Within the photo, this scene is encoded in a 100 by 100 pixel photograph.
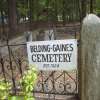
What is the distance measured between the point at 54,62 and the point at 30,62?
34cm

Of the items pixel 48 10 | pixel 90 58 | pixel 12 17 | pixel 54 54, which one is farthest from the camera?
pixel 48 10

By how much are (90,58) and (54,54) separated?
495 mm

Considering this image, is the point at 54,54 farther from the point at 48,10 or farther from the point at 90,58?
the point at 48,10

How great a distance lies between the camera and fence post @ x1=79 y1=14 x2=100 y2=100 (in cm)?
346

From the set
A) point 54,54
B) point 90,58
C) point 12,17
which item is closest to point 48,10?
point 12,17

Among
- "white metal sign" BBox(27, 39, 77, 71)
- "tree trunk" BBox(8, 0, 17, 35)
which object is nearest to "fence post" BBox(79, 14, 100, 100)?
"white metal sign" BBox(27, 39, 77, 71)

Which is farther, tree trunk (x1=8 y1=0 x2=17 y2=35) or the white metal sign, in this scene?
tree trunk (x1=8 y1=0 x2=17 y2=35)

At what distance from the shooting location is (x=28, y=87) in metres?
2.08

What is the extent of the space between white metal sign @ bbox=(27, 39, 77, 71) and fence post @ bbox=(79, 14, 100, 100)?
171 mm

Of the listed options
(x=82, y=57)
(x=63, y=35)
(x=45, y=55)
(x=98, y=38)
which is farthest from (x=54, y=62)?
(x=63, y=35)

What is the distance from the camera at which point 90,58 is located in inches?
140

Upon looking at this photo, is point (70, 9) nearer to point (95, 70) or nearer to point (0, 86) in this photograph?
point (95, 70)

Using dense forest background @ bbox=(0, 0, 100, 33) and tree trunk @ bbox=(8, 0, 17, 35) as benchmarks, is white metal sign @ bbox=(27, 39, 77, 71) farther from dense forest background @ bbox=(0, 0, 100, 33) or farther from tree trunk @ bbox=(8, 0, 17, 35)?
dense forest background @ bbox=(0, 0, 100, 33)

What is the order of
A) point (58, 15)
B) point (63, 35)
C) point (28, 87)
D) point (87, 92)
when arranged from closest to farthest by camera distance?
point (28, 87) < point (87, 92) < point (63, 35) < point (58, 15)
